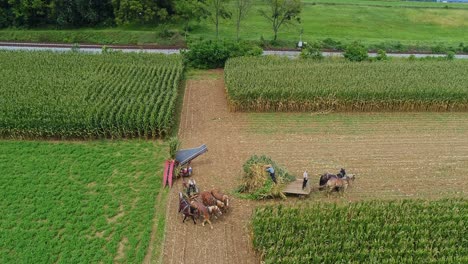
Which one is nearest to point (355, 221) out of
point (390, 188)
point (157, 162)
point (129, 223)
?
point (390, 188)

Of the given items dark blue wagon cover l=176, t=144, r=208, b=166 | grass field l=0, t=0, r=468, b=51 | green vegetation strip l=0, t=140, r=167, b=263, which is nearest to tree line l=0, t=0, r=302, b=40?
grass field l=0, t=0, r=468, b=51

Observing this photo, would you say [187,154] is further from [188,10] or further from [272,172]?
[188,10]

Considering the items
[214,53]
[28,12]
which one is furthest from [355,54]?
[28,12]

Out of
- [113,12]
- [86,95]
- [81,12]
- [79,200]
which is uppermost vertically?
[113,12]

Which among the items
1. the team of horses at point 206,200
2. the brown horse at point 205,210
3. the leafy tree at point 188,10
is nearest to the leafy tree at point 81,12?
the leafy tree at point 188,10

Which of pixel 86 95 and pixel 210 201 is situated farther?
pixel 86 95

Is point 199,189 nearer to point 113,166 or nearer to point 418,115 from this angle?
point 113,166
